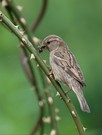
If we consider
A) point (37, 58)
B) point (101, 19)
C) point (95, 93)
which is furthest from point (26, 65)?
point (101, 19)

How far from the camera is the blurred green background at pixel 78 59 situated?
699cm

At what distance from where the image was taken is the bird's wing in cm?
528

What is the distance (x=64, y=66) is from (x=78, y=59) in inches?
81.6

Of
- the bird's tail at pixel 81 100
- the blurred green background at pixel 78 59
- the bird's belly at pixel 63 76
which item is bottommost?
the bird's tail at pixel 81 100

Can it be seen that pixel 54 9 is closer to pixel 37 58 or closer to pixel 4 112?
pixel 4 112

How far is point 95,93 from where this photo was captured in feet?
22.9

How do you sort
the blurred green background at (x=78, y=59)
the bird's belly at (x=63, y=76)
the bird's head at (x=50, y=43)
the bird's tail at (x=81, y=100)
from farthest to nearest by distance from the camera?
1. the blurred green background at (x=78, y=59)
2. the bird's belly at (x=63, y=76)
3. the bird's head at (x=50, y=43)
4. the bird's tail at (x=81, y=100)

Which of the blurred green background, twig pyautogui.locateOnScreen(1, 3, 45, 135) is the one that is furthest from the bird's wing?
the blurred green background

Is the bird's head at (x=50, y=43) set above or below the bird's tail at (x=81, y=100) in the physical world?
above

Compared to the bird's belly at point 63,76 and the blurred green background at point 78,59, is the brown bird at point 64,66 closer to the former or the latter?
the bird's belly at point 63,76

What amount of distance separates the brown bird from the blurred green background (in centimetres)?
103

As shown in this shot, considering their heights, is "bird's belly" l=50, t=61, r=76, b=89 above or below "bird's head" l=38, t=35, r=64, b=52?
below

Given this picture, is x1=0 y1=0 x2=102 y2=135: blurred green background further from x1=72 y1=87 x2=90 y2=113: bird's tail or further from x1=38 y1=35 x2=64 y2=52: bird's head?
x1=72 y1=87 x2=90 y2=113: bird's tail

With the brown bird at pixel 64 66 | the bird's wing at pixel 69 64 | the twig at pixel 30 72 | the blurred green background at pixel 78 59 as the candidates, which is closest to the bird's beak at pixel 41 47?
the brown bird at pixel 64 66
